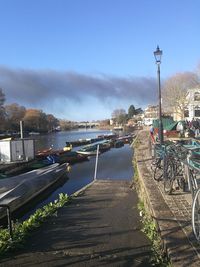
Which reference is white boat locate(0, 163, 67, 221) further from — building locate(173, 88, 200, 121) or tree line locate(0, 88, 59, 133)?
tree line locate(0, 88, 59, 133)

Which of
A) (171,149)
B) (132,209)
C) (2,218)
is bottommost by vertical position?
(2,218)

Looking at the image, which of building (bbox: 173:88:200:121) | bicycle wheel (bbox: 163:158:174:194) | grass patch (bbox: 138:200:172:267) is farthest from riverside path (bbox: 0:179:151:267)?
building (bbox: 173:88:200:121)

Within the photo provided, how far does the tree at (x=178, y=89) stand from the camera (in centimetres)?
7906

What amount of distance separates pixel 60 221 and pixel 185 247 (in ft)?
14.4

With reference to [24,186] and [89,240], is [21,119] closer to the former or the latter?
[24,186]

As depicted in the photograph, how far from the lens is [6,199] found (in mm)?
17312

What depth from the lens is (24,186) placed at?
69.1 feet

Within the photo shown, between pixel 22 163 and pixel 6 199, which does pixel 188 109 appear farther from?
pixel 6 199

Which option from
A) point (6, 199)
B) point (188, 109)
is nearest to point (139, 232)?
point (6, 199)

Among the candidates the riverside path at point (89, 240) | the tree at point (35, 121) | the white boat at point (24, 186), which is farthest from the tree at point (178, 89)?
the tree at point (35, 121)

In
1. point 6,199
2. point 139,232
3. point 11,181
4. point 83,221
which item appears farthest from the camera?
point 11,181

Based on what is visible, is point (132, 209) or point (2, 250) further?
point (132, 209)

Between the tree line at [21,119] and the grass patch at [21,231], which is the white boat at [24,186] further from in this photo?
the tree line at [21,119]

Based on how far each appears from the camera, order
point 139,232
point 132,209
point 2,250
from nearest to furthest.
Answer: point 2,250
point 139,232
point 132,209
